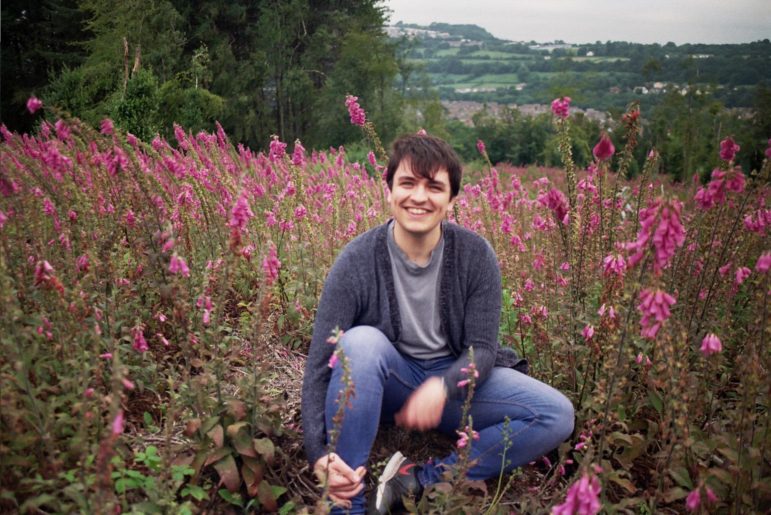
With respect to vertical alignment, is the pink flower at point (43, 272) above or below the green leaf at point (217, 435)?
above

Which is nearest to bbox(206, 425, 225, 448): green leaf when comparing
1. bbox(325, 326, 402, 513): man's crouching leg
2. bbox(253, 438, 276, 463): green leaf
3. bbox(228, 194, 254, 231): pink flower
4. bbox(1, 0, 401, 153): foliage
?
bbox(253, 438, 276, 463): green leaf

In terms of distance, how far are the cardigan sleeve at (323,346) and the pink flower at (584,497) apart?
1.06 metres

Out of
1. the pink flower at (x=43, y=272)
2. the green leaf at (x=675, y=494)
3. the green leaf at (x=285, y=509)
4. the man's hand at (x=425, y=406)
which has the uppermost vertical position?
the pink flower at (x=43, y=272)

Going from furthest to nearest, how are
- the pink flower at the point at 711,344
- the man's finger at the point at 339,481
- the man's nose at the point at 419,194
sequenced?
the man's nose at the point at 419,194, the man's finger at the point at 339,481, the pink flower at the point at 711,344

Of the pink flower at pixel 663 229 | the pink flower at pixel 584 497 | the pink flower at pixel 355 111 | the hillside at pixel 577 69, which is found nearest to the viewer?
the pink flower at pixel 584 497

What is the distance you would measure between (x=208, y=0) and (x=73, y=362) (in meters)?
18.9

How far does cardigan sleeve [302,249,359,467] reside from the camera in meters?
2.27

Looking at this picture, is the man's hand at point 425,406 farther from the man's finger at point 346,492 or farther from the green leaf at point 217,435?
the green leaf at point 217,435

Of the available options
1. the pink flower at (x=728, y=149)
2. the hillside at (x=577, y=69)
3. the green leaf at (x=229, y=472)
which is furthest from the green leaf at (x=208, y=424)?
the hillside at (x=577, y=69)

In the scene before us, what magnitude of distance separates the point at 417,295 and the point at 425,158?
0.61m

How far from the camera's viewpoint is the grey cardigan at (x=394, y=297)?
94.9 inches

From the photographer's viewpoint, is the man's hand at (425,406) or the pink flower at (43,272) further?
the man's hand at (425,406)

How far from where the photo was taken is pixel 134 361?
2764mm

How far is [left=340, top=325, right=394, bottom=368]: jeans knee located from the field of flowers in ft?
1.15
